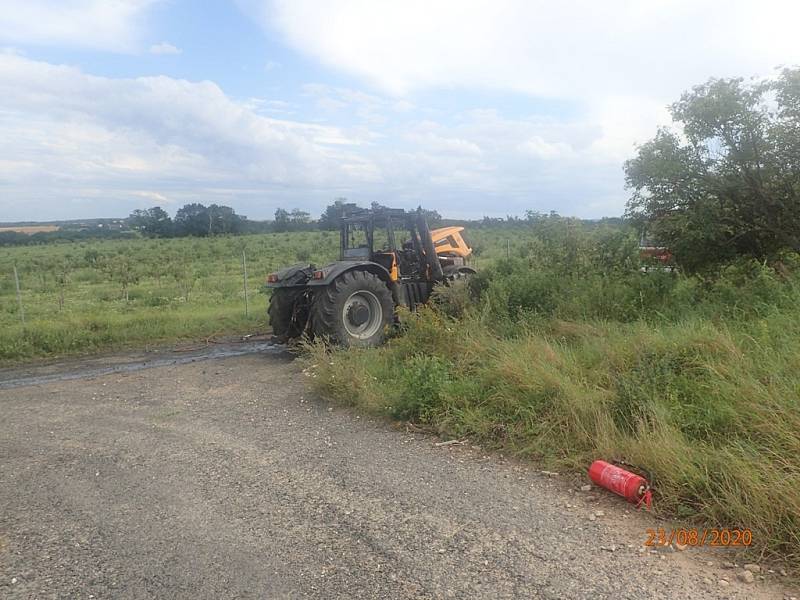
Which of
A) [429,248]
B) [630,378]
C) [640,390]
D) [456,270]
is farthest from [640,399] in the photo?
[456,270]

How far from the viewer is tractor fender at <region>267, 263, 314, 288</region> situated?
10391mm

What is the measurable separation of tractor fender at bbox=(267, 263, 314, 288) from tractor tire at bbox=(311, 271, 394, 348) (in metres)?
Result: 0.81

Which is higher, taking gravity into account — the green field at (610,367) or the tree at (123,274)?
the green field at (610,367)

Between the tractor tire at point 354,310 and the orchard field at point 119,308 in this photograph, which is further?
the orchard field at point 119,308

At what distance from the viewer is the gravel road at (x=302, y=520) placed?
10.6 ft

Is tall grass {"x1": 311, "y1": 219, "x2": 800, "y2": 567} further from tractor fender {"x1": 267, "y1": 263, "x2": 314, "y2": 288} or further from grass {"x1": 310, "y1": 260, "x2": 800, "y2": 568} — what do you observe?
tractor fender {"x1": 267, "y1": 263, "x2": 314, "y2": 288}

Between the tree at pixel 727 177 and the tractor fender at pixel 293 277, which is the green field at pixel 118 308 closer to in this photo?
the tractor fender at pixel 293 277

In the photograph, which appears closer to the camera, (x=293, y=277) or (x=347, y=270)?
(x=347, y=270)

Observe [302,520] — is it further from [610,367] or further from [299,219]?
[299,219]

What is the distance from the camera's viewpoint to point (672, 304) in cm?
805

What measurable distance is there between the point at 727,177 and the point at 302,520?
23.1 feet

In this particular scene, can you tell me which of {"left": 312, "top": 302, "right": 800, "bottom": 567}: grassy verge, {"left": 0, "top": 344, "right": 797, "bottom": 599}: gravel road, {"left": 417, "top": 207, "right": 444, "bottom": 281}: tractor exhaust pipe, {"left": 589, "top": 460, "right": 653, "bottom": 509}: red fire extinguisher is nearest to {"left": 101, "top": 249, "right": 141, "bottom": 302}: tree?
{"left": 417, "top": 207, "right": 444, "bottom": 281}: tractor exhaust pipe

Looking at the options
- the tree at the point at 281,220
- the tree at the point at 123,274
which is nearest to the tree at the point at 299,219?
the tree at the point at 281,220

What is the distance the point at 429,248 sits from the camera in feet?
36.2
